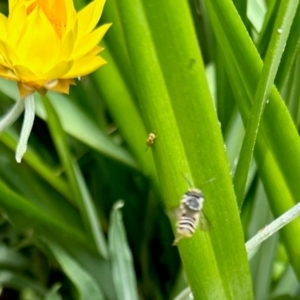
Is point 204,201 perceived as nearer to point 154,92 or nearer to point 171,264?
point 154,92

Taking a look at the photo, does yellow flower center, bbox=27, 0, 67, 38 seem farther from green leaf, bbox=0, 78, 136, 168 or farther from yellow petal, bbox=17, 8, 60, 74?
green leaf, bbox=0, 78, 136, 168

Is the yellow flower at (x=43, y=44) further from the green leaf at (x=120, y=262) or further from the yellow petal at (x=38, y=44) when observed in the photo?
the green leaf at (x=120, y=262)

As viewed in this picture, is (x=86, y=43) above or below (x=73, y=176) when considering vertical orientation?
above

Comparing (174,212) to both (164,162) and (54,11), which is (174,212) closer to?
(164,162)

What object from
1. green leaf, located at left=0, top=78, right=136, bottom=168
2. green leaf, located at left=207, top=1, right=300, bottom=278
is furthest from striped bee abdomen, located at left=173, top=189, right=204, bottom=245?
green leaf, located at left=0, top=78, right=136, bottom=168

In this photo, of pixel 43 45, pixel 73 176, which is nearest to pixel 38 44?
pixel 43 45


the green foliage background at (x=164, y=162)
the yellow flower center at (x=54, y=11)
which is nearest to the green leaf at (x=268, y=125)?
the green foliage background at (x=164, y=162)
